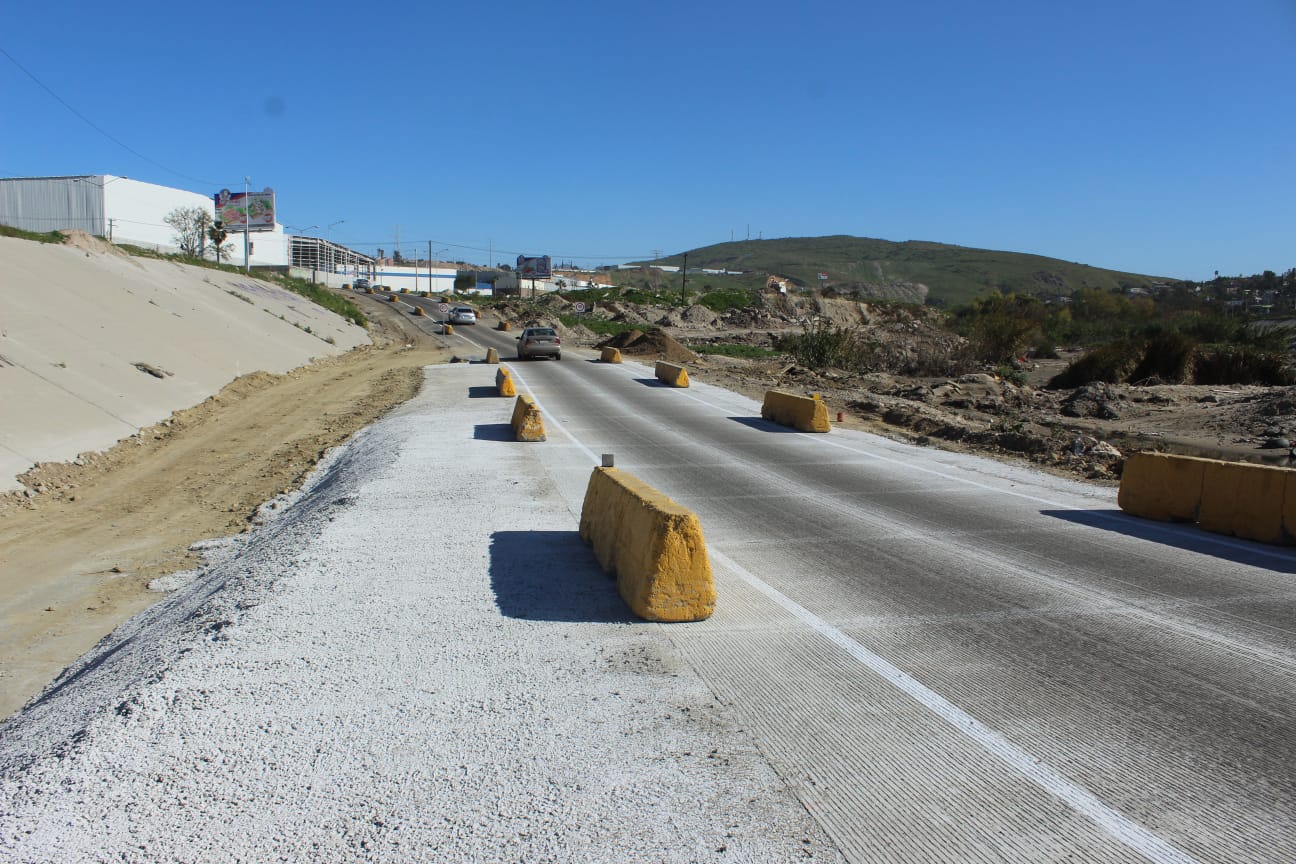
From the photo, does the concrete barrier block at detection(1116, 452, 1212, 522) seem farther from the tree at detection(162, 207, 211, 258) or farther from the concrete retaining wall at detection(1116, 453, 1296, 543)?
the tree at detection(162, 207, 211, 258)

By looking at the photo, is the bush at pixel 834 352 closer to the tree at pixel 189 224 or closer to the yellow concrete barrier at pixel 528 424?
the yellow concrete barrier at pixel 528 424

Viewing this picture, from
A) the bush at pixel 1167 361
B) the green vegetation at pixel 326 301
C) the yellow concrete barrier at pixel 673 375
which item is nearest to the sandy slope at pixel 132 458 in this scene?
the yellow concrete barrier at pixel 673 375

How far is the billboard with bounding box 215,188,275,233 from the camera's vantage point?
8169 centimetres

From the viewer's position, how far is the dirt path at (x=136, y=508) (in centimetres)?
841

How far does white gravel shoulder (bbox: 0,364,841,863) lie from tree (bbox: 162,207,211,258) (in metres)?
96.2

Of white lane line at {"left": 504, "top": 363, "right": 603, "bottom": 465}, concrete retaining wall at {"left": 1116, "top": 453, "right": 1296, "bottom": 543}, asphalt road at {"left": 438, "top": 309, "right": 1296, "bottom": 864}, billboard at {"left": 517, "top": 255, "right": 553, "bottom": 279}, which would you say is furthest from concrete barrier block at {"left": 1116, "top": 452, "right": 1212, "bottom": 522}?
billboard at {"left": 517, "top": 255, "right": 553, "bottom": 279}

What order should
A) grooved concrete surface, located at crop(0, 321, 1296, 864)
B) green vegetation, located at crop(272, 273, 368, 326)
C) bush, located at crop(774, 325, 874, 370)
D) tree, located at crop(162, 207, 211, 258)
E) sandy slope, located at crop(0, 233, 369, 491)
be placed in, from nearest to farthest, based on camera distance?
1. grooved concrete surface, located at crop(0, 321, 1296, 864)
2. sandy slope, located at crop(0, 233, 369, 491)
3. bush, located at crop(774, 325, 874, 370)
4. green vegetation, located at crop(272, 273, 368, 326)
5. tree, located at crop(162, 207, 211, 258)

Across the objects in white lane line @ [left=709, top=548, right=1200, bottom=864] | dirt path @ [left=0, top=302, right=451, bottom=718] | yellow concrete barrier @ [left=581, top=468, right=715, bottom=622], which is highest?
yellow concrete barrier @ [left=581, top=468, right=715, bottom=622]

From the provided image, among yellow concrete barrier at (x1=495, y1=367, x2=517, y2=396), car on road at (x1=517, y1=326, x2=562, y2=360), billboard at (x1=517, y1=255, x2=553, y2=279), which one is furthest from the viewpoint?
billboard at (x1=517, y1=255, x2=553, y2=279)

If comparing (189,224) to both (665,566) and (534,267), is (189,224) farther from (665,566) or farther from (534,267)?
(665,566)

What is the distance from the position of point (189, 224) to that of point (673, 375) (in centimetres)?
8507

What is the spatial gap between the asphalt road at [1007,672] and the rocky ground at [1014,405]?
217 inches

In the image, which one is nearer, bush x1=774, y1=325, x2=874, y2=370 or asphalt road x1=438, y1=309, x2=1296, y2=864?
asphalt road x1=438, y1=309, x2=1296, y2=864

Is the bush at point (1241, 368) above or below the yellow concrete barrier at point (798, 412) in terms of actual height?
above
